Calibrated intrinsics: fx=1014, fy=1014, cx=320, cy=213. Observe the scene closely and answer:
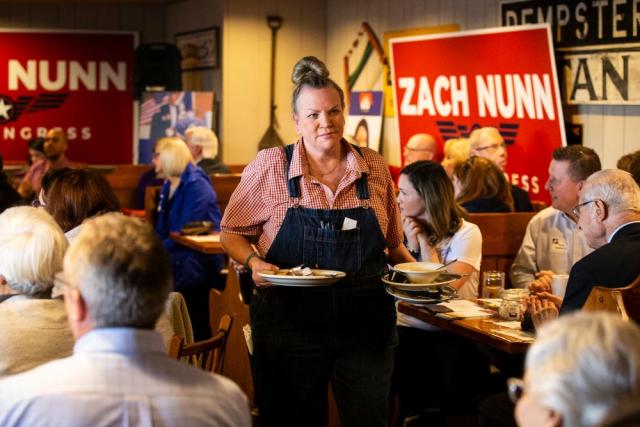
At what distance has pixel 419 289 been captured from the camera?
3.50 meters

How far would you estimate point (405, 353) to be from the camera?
15.1ft

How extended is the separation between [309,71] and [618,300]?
49.6 inches

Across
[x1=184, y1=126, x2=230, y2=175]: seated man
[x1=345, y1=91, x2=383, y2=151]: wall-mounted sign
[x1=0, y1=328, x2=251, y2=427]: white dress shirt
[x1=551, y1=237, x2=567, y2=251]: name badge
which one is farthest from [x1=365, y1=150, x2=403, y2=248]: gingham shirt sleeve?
[x1=345, y1=91, x2=383, y2=151]: wall-mounted sign

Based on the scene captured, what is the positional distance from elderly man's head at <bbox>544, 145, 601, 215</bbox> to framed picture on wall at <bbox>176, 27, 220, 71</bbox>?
6.42m

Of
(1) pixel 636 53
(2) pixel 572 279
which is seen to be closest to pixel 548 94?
(1) pixel 636 53

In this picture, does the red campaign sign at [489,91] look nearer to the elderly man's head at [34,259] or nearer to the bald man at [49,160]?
the bald man at [49,160]

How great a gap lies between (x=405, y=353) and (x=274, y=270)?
1719 mm

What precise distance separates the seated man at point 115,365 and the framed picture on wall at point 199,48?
9.15m

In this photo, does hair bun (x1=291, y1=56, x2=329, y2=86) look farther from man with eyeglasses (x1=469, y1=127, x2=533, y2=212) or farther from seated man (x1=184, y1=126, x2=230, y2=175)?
seated man (x1=184, y1=126, x2=230, y2=175)

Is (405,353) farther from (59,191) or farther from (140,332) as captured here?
(140,332)

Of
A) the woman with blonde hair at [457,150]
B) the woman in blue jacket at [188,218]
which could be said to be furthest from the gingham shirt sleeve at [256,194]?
the woman with blonde hair at [457,150]

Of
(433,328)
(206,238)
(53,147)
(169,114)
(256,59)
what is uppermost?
(256,59)

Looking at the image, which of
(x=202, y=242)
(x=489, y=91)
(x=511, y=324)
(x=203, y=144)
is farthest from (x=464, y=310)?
(x=203, y=144)

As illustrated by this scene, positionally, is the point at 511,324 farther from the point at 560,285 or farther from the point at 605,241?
the point at 605,241
